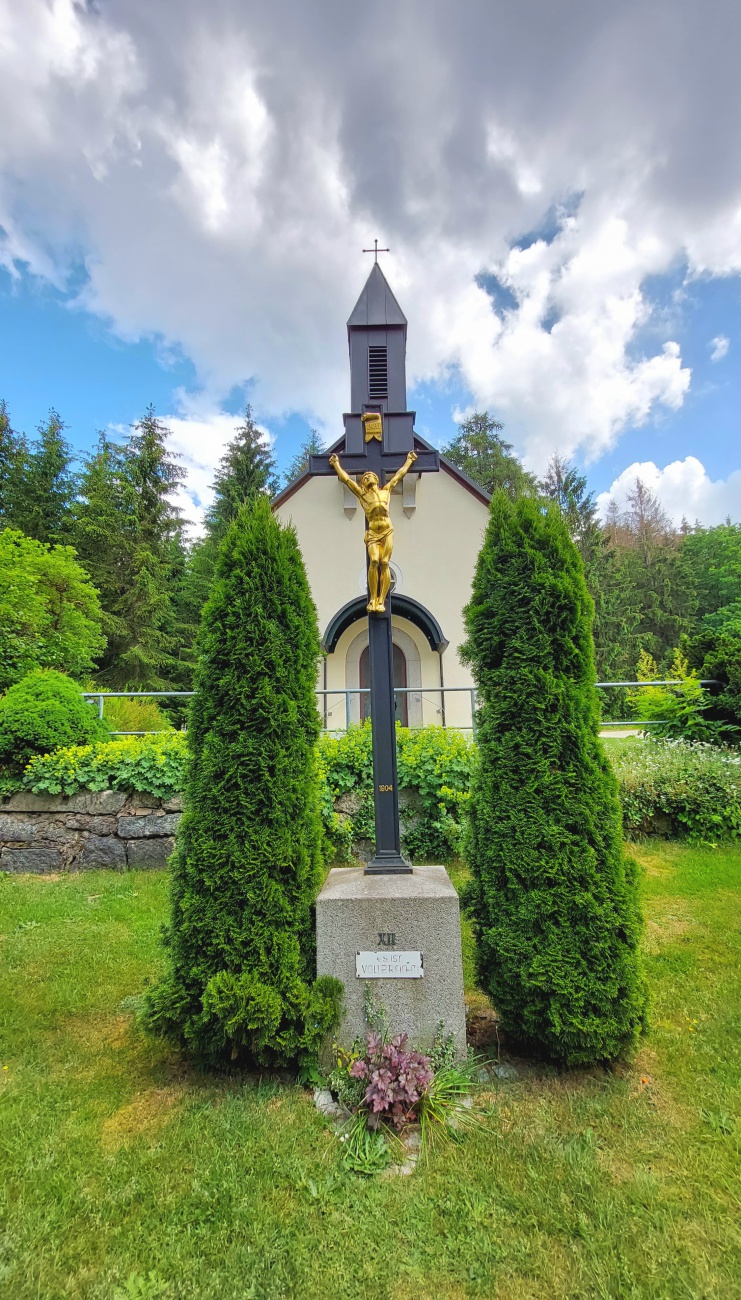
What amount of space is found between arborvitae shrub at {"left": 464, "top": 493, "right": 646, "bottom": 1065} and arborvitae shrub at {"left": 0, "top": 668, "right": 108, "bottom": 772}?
4.92 meters

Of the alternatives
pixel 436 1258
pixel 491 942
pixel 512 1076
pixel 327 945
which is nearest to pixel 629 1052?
pixel 512 1076

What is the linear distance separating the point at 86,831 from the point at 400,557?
23.5ft

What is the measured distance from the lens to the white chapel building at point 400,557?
10.3 meters

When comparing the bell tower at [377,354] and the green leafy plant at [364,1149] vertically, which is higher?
the bell tower at [377,354]

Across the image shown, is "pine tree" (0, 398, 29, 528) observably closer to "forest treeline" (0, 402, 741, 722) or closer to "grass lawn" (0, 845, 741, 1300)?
"forest treeline" (0, 402, 741, 722)

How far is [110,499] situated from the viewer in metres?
19.9

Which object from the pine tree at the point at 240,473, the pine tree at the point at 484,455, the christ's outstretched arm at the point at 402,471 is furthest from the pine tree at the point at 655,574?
the christ's outstretched arm at the point at 402,471

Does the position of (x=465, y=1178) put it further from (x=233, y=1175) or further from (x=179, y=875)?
(x=179, y=875)

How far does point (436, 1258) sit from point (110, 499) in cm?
2195

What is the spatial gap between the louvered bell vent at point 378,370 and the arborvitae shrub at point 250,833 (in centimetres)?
926

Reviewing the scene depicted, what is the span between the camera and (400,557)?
34.9 ft

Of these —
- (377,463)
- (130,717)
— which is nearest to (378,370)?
(130,717)

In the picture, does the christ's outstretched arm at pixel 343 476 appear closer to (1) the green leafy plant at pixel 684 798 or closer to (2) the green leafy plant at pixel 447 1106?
(2) the green leafy plant at pixel 447 1106

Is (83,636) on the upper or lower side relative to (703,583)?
lower
